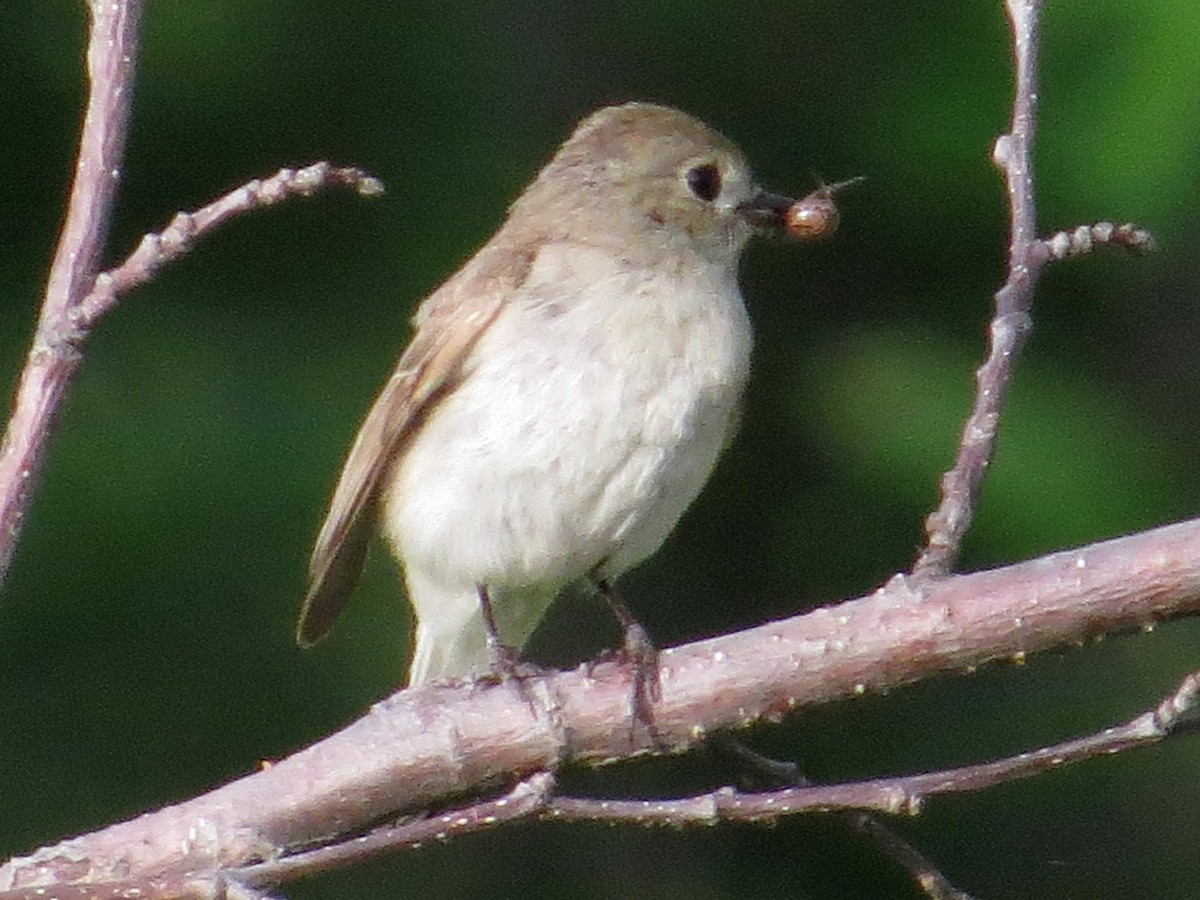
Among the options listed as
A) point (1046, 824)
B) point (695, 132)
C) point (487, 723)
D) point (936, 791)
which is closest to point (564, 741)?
point (487, 723)

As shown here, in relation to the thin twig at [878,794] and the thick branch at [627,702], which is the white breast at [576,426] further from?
the thin twig at [878,794]

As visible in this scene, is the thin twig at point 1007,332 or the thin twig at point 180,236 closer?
the thin twig at point 180,236

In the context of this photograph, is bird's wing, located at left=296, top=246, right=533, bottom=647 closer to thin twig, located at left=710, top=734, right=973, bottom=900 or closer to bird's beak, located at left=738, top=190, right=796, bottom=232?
bird's beak, located at left=738, top=190, right=796, bottom=232

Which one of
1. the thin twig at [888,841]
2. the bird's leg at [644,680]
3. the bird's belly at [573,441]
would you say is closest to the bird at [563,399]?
the bird's belly at [573,441]

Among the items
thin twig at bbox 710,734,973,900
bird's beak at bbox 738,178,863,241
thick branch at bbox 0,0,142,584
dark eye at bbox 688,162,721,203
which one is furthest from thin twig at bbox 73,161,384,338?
dark eye at bbox 688,162,721,203

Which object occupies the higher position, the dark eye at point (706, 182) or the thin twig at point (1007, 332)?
the dark eye at point (706, 182)

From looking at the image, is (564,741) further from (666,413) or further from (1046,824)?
(1046,824)
